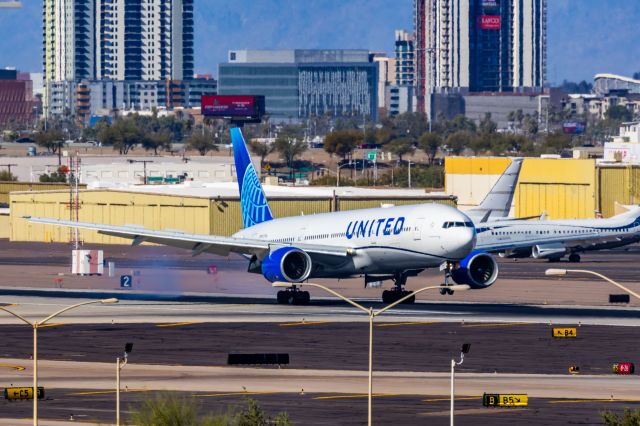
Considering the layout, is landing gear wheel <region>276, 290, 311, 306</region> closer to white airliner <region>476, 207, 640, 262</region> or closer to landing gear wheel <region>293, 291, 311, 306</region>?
landing gear wheel <region>293, 291, 311, 306</region>

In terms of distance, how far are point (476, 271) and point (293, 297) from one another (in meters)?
10.0

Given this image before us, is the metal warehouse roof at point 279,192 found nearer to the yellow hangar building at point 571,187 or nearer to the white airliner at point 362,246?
the yellow hangar building at point 571,187

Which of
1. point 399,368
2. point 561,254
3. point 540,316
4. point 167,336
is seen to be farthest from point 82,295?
point 561,254

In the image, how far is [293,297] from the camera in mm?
81562

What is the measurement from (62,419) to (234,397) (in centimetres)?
642

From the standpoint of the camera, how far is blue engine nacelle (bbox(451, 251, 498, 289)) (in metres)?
77.7

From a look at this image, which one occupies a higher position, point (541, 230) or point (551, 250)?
point (541, 230)

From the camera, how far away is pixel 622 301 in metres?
84.8

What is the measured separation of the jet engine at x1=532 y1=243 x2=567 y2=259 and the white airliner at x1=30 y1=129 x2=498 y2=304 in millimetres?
37088

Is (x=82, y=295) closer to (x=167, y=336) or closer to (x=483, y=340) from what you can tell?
(x=167, y=336)

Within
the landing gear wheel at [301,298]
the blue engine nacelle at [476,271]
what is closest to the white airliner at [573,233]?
the landing gear wheel at [301,298]

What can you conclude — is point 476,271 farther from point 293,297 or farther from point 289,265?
point 293,297

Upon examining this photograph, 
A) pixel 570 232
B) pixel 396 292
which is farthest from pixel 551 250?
pixel 396 292

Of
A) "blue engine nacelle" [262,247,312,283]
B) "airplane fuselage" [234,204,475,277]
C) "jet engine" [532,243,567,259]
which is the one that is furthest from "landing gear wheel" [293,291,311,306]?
"jet engine" [532,243,567,259]
